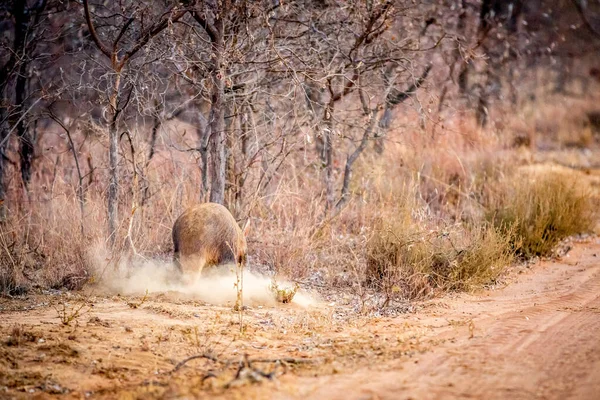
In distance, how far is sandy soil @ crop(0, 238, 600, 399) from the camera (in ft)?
11.6

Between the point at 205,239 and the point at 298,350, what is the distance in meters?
1.78

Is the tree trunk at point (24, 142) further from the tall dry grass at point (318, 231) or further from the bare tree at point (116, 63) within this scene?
the bare tree at point (116, 63)

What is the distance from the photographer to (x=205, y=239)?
5781mm

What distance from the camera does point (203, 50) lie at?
6.82 metres

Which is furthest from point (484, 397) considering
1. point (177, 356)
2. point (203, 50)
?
point (203, 50)

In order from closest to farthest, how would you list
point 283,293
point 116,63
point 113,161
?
point 283,293 < point 116,63 < point 113,161

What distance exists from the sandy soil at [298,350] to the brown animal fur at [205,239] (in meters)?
→ 0.36

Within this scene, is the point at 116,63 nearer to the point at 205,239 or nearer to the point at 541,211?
the point at 205,239

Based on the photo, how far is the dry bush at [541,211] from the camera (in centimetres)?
771

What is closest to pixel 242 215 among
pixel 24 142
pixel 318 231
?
pixel 318 231

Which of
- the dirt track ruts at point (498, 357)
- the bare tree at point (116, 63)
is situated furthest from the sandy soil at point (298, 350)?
the bare tree at point (116, 63)

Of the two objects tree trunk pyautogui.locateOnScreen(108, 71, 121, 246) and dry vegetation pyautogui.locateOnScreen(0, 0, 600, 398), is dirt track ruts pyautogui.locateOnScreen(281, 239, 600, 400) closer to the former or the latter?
dry vegetation pyautogui.locateOnScreen(0, 0, 600, 398)

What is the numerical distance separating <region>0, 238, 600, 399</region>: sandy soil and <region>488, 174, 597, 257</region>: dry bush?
1.87 m

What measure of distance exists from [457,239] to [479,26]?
821 centimetres
